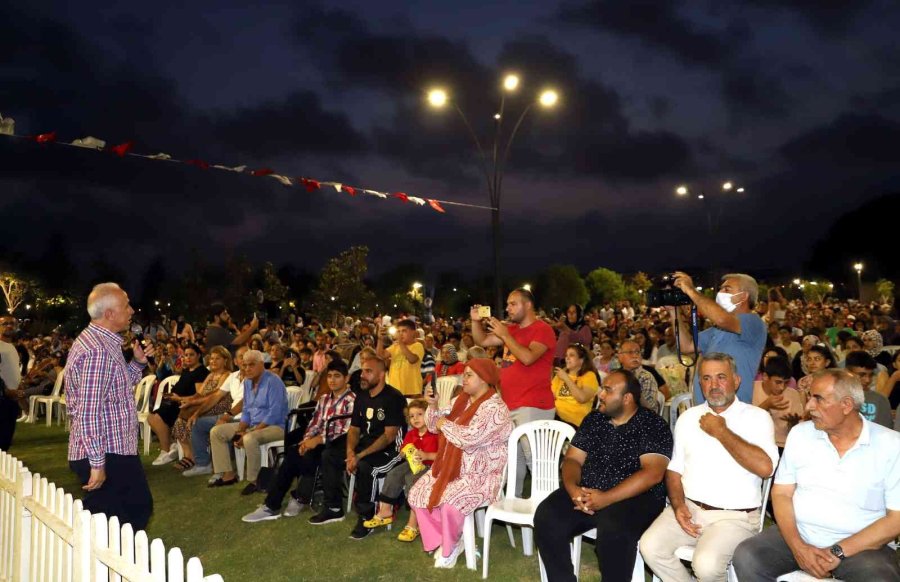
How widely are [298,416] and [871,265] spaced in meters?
46.3

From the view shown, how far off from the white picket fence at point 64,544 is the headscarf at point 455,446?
6.18 feet

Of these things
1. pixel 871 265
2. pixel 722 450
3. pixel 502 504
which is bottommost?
pixel 502 504

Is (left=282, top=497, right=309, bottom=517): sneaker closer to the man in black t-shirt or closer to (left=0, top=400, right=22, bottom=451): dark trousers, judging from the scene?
the man in black t-shirt

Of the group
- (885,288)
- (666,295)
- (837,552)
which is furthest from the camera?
(885,288)

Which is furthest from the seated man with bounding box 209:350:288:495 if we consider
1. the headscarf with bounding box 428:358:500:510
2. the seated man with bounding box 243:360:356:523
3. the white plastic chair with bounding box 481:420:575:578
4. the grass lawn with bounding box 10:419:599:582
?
the white plastic chair with bounding box 481:420:575:578

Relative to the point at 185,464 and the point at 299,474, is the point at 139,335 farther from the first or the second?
the point at 299,474

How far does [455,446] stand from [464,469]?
0.17 meters

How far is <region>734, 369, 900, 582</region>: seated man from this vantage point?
10.4ft

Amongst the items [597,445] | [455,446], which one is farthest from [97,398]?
[597,445]

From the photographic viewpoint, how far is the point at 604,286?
5934 cm

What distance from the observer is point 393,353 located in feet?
27.1

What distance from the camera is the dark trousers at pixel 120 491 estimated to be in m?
3.74

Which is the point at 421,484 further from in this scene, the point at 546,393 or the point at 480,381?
the point at 546,393

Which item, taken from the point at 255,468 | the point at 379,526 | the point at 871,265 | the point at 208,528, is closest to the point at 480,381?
the point at 379,526
